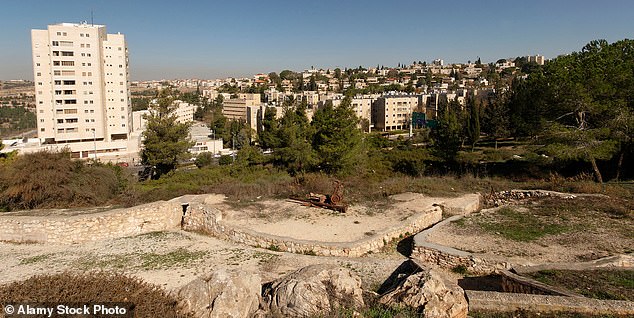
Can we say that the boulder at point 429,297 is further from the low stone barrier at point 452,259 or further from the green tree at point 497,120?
the green tree at point 497,120

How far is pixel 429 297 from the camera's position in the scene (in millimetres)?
6488

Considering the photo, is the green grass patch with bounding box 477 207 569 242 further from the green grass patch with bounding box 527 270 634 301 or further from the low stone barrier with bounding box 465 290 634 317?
the low stone barrier with bounding box 465 290 634 317

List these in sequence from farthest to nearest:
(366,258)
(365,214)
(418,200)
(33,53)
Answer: (33,53), (418,200), (365,214), (366,258)

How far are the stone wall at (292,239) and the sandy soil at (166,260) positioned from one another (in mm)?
409

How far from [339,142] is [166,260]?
14763 mm

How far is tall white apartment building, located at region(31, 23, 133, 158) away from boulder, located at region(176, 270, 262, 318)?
52122 mm

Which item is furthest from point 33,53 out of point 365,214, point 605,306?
point 605,306

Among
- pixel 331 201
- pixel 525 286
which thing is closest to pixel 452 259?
pixel 525 286

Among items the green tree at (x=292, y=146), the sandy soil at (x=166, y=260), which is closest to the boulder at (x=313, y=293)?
the sandy soil at (x=166, y=260)

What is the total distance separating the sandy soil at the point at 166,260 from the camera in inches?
369

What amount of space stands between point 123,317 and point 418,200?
1249cm

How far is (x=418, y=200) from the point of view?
15.8 m

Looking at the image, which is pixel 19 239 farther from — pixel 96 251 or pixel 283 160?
pixel 283 160

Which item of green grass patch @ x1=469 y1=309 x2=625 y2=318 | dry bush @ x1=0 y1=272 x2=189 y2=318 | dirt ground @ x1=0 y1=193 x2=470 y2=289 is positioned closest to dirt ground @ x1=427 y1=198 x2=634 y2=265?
dirt ground @ x1=0 y1=193 x2=470 y2=289
